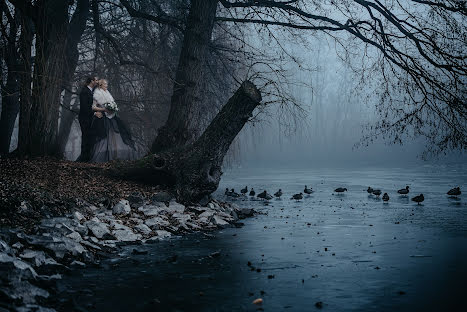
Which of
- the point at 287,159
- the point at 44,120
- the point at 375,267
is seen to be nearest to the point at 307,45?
the point at 44,120

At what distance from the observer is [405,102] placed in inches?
347

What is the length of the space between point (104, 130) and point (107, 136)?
6.5 inches

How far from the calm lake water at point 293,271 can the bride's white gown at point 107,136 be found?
462 cm

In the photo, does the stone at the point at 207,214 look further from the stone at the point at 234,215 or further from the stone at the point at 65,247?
the stone at the point at 65,247

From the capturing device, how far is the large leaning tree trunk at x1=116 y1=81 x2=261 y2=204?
9680mm

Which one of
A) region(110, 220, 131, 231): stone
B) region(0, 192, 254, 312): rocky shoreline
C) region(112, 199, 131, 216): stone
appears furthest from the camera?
region(112, 199, 131, 216): stone

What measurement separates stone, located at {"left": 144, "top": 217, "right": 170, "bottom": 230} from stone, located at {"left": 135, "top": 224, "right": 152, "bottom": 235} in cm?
15

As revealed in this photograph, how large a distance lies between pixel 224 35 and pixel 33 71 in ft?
24.1

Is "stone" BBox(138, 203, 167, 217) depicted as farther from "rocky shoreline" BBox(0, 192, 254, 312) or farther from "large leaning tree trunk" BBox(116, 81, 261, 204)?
"large leaning tree trunk" BBox(116, 81, 261, 204)

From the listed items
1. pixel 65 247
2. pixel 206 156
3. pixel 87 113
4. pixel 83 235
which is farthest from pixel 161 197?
pixel 65 247

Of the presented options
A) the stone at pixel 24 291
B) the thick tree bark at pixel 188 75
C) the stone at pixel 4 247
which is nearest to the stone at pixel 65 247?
the stone at pixel 4 247

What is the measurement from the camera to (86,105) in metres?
11.8

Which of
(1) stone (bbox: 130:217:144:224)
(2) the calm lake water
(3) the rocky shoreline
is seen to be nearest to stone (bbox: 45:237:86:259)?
(3) the rocky shoreline

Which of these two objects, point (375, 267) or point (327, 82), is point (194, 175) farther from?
point (327, 82)
